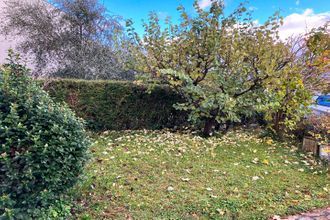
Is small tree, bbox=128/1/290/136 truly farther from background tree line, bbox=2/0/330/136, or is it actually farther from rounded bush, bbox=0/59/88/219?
rounded bush, bbox=0/59/88/219

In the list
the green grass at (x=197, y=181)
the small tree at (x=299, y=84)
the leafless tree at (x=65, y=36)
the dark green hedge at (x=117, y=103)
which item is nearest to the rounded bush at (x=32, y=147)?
the green grass at (x=197, y=181)

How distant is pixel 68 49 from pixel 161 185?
7.87 metres

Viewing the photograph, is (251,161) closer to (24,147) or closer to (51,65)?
(24,147)

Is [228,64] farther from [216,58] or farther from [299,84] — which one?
[299,84]

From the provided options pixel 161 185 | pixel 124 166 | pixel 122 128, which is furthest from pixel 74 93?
pixel 161 185

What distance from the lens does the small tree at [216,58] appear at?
5461 millimetres

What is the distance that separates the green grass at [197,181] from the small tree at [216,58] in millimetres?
924

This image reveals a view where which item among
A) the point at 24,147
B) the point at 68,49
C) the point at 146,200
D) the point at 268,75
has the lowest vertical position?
the point at 146,200

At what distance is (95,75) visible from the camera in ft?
30.1

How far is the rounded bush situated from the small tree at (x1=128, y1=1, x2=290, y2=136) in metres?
3.11

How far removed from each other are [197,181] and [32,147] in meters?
2.18

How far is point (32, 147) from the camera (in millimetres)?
2080

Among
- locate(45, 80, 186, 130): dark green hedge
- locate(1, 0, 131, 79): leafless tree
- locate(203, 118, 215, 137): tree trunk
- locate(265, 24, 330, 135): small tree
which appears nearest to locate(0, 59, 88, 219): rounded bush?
locate(45, 80, 186, 130): dark green hedge

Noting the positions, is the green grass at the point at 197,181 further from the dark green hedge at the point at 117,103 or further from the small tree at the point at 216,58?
the dark green hedge at the point at 117,103
